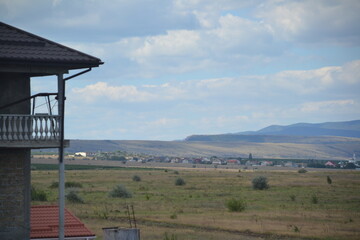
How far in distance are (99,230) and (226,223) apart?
25.0ft

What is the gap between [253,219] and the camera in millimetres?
38875

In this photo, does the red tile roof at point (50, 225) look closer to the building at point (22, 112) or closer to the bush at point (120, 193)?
the building at point (22, 112)

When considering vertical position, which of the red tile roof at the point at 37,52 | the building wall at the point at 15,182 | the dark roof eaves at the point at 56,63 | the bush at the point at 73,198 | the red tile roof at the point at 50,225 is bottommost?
the bush at the point at 73,198

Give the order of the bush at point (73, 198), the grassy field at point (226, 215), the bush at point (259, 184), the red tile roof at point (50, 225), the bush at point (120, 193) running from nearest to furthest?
→ 1. the red tile roof at point (50, 225)
2. the grassy field at point (226, 215)
3. the bush at point (73, 198)
4. the bush at point (120, 193)
5. the bush at point (259, 184)

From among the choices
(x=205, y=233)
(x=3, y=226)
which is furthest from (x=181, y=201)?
(x=3, y=226)

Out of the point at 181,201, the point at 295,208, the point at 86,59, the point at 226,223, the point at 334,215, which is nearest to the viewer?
the point at 86,59

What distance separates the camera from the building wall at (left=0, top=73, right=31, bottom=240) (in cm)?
1658


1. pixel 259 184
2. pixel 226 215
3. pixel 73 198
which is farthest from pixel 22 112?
pixel 259 184

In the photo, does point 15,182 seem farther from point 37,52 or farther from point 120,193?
point 120,193

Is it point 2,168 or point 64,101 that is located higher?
point 64,101

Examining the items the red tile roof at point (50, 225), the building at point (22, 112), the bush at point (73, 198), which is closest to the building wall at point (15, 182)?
the building at point (22, 112)

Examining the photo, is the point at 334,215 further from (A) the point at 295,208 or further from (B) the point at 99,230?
(B) the point at 99,230

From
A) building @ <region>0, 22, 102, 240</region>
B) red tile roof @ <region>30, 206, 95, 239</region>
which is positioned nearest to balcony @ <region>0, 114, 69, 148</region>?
building @ <region>0, 22, 102, 240</region>

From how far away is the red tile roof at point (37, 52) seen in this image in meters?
15.5
